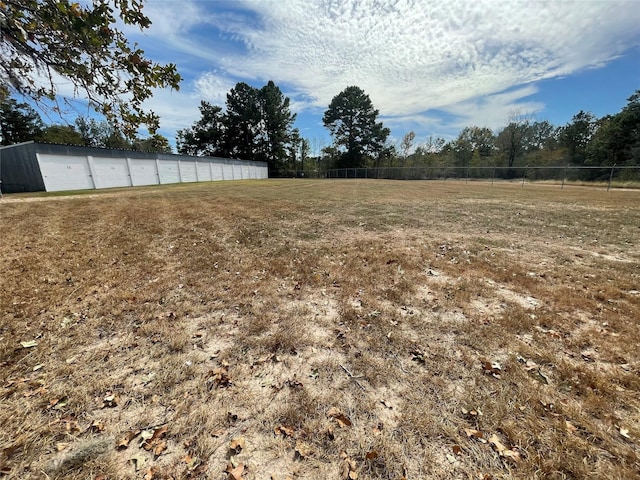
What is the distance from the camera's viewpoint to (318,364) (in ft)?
7.85

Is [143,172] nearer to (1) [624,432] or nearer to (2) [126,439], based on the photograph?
(2) [126,439]

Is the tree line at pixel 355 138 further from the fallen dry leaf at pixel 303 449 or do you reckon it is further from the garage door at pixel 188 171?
the fallen dry leaf at pixel 303 449

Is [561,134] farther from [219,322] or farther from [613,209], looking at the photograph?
[219,322]

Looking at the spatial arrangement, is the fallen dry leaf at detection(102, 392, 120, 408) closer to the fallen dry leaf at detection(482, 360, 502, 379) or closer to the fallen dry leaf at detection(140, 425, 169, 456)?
the fallen dry leaf at detection(140, 425, 169, 456)

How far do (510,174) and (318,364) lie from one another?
4460 cm

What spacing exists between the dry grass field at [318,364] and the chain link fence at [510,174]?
29224mm

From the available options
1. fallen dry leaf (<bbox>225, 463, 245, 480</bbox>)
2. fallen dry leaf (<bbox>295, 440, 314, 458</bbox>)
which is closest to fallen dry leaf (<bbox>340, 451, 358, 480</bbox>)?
fallen dry leaf (<bbox>295, 440, 314, 458</bbox>)

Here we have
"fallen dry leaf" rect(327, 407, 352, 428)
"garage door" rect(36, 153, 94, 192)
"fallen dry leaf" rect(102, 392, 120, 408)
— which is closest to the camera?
"fallen dry leaf" rect(327, 407, 352, 428)

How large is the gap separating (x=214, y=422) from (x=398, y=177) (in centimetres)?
4304

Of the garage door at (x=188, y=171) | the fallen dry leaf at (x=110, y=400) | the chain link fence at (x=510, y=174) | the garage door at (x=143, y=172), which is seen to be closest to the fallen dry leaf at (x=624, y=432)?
the fallen dry leaf at (x=110, y=400)

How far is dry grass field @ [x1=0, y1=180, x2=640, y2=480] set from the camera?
1.59 meters

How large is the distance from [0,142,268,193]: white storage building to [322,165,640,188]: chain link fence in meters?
29.1

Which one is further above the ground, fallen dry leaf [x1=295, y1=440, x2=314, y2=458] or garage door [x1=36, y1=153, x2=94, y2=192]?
garage door [x1=36, y1=153, x2=94, y2=192]

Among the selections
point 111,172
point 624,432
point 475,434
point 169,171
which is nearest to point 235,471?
point 475,434
